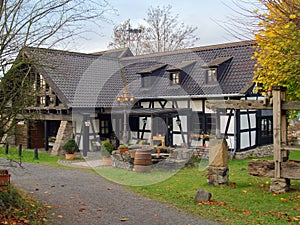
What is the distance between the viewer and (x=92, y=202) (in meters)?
8.50

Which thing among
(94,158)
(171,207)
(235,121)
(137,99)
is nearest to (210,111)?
(235,121)

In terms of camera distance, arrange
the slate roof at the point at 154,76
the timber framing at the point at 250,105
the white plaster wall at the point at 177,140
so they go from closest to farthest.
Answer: the timber framing at the point at 250,105, the slate roof at the point at 154,76, the white plaster wall at the point at 177,140

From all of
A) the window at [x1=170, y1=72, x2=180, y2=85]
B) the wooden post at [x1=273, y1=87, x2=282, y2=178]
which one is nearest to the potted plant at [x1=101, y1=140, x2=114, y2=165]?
the window at [x1=170, y1=72, x2=180, y2=85]

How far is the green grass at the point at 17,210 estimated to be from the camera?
252 inches

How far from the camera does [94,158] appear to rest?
1694 cm

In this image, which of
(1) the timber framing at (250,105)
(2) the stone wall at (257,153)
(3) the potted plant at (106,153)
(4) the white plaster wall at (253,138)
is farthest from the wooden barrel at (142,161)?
(4) the white plaster wall at (253,138)

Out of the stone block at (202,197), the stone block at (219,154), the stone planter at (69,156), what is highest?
the stone block at (219,154)

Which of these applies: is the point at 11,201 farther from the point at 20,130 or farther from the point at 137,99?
the point at 137,99

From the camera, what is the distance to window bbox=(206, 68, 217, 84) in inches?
688

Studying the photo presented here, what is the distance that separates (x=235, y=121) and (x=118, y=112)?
597 centimetres

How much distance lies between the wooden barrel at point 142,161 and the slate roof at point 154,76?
15.6 ft

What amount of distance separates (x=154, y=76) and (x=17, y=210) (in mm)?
14146

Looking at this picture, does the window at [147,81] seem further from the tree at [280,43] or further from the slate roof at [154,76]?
the tree at [280,43]

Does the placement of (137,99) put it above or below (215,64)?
below
